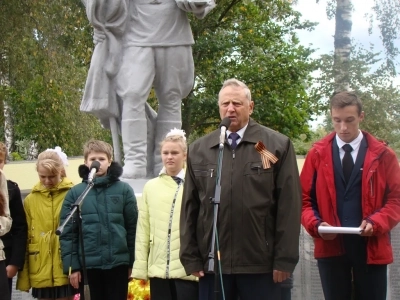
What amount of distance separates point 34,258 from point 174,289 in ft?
3.64

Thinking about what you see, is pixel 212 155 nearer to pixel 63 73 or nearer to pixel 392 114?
pixel 63 73

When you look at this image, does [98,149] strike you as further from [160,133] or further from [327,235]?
[160,133]

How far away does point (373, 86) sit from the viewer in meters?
19.5

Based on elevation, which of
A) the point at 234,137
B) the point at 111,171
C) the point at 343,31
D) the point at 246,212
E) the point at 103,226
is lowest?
the point at 103,226

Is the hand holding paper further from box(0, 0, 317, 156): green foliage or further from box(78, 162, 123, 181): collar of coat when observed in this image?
box(0, 0, 317, 156): green foliage

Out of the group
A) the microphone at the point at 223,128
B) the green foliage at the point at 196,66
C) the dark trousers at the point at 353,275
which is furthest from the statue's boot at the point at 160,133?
the green foliage at the point at 196,66

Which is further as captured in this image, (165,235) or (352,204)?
(165,235)

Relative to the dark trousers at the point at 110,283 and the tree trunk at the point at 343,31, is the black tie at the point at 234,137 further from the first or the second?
the tree trunk at the point at 343,31

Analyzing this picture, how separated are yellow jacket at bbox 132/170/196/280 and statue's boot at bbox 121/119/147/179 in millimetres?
2182

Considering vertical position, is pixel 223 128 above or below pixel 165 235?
above

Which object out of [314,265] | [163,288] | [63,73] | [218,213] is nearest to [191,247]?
[218,213]

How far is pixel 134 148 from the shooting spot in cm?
765

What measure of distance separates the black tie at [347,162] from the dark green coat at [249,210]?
22.9 inches

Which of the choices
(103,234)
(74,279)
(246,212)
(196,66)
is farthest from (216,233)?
(196,66)
